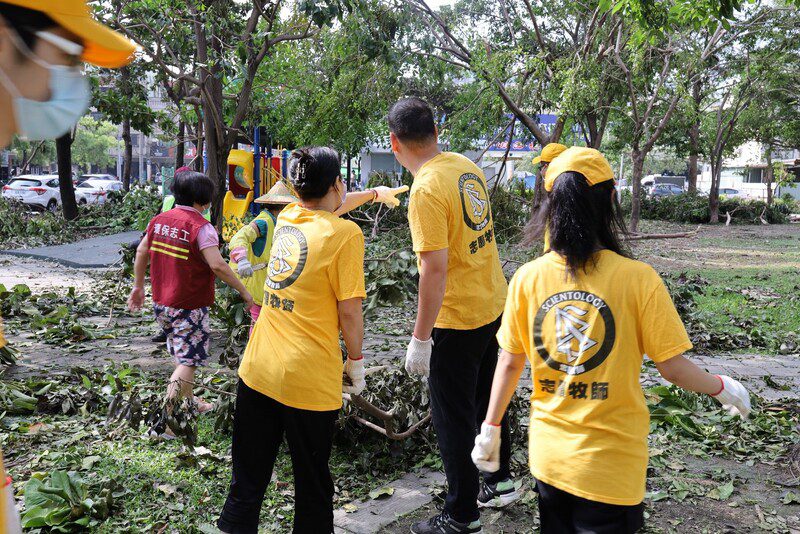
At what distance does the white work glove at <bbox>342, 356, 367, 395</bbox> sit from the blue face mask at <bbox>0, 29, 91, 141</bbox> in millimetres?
2122

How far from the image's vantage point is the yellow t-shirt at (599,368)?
2182 mm

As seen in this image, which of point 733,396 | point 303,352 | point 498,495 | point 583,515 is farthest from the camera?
point 498,495

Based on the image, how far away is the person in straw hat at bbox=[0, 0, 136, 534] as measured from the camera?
3.85ft

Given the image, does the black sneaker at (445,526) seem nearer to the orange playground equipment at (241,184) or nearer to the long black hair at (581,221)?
the long black hair at (581,221)

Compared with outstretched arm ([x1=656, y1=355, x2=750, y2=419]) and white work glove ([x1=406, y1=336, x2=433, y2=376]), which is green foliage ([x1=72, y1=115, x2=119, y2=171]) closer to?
white work glove ([x1=406, y1=336, x2=433, y2=376])

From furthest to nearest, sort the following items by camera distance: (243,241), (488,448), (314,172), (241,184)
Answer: (241,184), (243,241), (314,172), (488,448)

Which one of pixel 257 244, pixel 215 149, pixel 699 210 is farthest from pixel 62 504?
pixel 699 210

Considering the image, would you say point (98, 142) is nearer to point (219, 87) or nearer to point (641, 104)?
point (641, 104)

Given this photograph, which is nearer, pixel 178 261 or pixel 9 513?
pixel 9 513

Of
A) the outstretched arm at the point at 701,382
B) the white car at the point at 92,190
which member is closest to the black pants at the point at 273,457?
the outstretched arm at the point at 701,382

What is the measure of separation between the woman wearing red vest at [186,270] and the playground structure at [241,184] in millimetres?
3612

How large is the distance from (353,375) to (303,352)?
0.45 metres

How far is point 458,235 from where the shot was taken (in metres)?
3.44

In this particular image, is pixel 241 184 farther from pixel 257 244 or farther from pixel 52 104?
pixel 52 104
